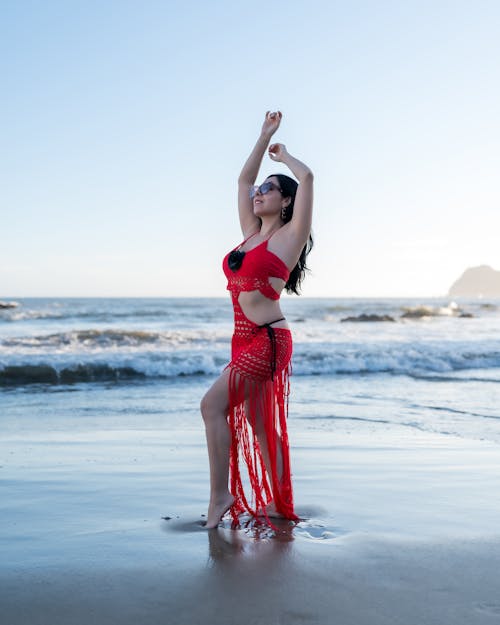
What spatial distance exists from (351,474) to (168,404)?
405cm

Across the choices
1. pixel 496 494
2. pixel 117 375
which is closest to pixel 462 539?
pixel 496 494

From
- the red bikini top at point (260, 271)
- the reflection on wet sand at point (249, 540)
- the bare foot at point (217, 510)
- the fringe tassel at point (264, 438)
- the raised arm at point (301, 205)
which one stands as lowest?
the reflection on wet sand at point (249, 540)

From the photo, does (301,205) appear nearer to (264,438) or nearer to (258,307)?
(258,307)

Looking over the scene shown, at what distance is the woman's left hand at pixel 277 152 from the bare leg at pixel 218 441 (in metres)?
1.13

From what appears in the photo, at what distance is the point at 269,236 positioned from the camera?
346 centimetres

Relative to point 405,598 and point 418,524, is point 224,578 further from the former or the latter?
point 418,524

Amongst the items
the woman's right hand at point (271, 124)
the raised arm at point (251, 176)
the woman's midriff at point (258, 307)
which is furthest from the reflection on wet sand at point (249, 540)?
the woman's right hand at point (271, 124)

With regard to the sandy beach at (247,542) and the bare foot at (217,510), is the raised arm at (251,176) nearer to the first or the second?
the bare foot at (217,510)

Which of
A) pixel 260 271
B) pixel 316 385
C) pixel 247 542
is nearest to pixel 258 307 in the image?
pixel 260 271

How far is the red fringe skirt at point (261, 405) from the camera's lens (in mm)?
3307

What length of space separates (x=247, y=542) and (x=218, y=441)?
1.62 feet

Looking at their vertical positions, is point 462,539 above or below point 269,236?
below

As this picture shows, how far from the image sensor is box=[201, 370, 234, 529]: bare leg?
3.25m

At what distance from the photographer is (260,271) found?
3330 millimetres
